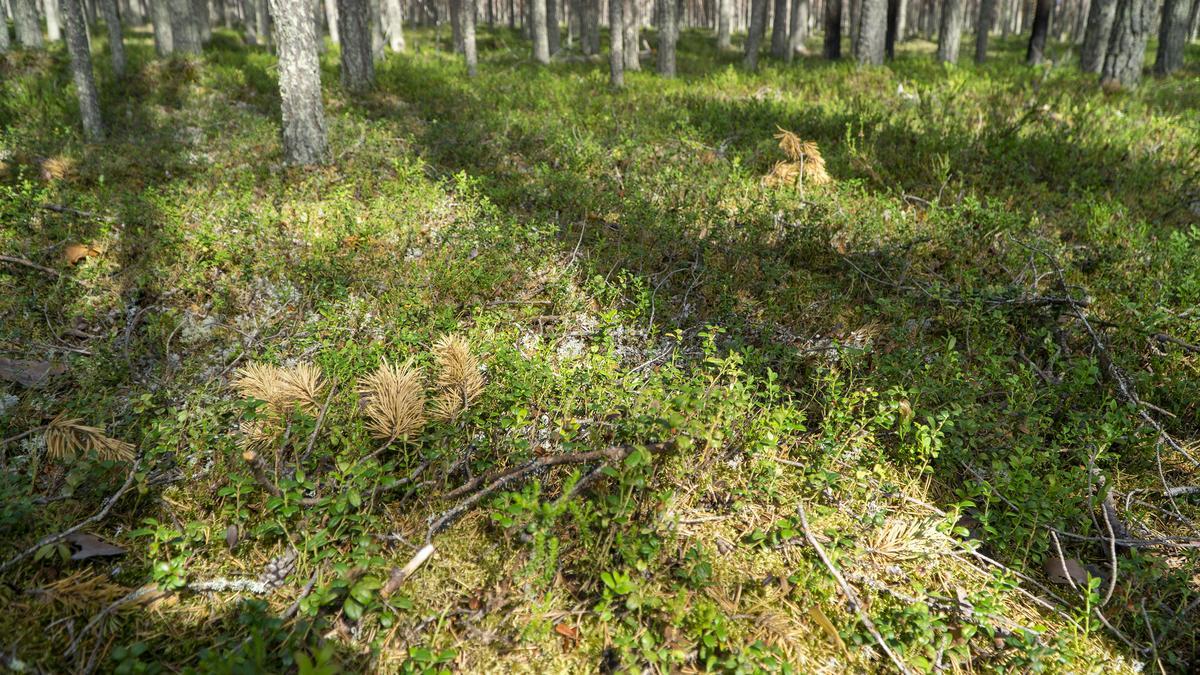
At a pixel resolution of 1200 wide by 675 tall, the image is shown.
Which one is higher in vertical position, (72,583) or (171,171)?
(171,171)

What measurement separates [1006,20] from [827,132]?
158ft

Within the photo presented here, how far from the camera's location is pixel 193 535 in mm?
2604

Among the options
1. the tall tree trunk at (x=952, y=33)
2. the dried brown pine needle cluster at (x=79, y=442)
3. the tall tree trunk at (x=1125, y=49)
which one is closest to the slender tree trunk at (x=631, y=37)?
the tall tree trunk at (x=952, y=33)

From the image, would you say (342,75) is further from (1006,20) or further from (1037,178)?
(1006,20)

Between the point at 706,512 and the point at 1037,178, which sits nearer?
the point at 706,512

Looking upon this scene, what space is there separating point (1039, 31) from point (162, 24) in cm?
2195

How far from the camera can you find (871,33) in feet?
39.8

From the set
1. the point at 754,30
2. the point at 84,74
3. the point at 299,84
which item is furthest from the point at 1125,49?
the point at 84,74

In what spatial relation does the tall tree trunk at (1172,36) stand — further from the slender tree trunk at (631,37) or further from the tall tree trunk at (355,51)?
the tall tree trunk at (355,51)

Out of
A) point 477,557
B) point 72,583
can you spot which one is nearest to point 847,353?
point 477,557

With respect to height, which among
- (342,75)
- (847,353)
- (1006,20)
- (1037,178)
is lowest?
(847,353)

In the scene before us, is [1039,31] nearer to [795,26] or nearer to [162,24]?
[795,26]

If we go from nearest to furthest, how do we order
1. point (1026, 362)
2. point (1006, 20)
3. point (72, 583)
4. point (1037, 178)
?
point (72, 583) < point (1026, 362) < point (1037, 178) < point (1006, 20)

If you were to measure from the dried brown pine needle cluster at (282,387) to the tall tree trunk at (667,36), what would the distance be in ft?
36.9
